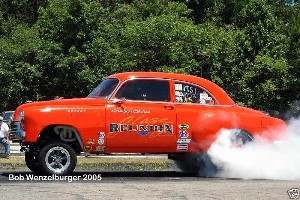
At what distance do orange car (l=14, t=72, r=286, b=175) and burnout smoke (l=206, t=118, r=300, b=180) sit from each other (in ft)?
0.63

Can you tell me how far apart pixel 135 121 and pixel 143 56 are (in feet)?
122

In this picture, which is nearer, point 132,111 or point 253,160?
point 132,111

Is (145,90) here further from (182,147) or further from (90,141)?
(90,141)

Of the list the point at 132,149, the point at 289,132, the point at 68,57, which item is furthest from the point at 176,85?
the point at 68,57

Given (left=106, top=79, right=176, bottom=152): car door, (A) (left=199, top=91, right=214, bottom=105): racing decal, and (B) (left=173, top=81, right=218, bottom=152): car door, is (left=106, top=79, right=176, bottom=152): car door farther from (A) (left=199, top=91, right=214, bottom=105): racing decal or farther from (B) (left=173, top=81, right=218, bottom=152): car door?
(A) (left=199, top=91, right=214, bottom=105): racing decal

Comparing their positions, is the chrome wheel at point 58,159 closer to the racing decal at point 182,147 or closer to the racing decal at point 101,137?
the racing decal at point 101,137

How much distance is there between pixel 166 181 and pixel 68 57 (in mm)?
37803

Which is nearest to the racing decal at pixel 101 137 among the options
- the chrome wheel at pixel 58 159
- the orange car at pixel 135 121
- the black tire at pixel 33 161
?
the orange car at pixel 135 121

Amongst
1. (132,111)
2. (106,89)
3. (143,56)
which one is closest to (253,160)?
(132,111)

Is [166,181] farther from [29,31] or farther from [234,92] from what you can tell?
[29,31]

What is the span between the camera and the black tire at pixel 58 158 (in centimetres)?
1255

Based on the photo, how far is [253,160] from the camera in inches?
525

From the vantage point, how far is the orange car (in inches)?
496

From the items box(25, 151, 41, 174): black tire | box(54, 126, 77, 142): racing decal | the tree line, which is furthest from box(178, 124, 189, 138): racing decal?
the tree line
